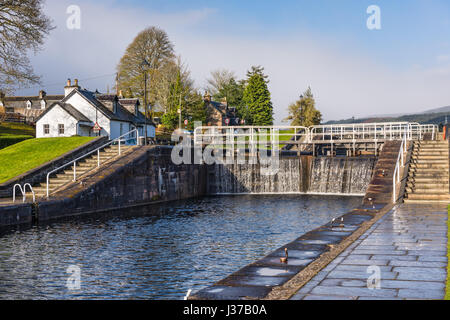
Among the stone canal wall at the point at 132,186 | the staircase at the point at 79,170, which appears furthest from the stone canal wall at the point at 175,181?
the staircase at the point at 79,170

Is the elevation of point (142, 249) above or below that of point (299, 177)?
below

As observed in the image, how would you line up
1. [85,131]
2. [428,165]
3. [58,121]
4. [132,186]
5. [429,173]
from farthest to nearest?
[85,131] < [58,121] < [132,186] < [428,165] < [429,173]

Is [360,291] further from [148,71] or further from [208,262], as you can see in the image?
[148,71]

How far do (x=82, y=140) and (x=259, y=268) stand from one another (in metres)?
28.7

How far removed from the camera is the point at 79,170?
3006 centimetres

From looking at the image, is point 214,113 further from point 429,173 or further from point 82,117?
point 429,173

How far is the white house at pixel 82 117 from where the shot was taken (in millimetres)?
53188

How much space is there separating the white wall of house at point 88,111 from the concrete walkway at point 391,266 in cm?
4132

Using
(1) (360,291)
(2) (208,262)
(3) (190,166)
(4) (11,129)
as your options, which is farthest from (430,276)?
(4) (11,129)

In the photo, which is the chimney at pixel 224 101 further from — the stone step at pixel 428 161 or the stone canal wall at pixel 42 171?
the stone step at pixel 428 161

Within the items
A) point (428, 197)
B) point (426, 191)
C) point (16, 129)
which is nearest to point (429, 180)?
point (426, 191)

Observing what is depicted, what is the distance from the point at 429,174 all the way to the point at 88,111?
38.8 metres

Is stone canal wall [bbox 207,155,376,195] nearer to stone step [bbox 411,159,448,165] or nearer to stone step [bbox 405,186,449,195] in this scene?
stone step [bbox 411,159,448,165]

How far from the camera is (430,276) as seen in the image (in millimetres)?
9445
